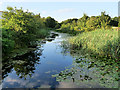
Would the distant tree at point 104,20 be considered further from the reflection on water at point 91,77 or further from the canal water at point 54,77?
the reflection on water at point 91,77

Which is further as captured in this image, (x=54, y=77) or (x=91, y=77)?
(x=54, y=77)

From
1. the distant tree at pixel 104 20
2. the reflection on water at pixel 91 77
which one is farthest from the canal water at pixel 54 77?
the distant tree at pixel 104 20

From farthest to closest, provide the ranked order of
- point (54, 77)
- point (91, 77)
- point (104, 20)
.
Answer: point (104, 20)
point (54, 77)
point (91, 77)

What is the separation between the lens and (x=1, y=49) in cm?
897

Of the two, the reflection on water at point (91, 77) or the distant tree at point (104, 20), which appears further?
the distant tree at point (104, 20)

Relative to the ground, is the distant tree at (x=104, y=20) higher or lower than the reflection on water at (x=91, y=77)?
higher

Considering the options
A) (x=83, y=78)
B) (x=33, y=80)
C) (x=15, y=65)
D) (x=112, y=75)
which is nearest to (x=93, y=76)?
(x=83, y=78)

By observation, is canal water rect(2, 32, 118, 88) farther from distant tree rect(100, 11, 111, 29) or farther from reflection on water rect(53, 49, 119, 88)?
distant tree rect(100, 11, 111, 29)

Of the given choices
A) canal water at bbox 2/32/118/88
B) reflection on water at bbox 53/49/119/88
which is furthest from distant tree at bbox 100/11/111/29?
reflection on water at bbox 53/49/119/88

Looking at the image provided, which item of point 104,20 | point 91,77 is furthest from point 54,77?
point 104,20

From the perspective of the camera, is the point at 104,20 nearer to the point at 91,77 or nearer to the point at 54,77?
the point at 91,77

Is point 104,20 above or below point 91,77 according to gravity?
above

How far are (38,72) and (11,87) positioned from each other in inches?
80.4

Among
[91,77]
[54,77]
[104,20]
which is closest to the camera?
[91,77]
